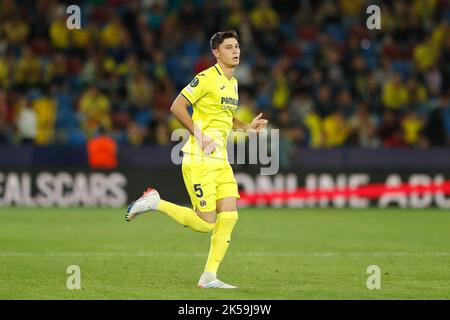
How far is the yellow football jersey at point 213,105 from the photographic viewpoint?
925cm

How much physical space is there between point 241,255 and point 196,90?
354 centimetres

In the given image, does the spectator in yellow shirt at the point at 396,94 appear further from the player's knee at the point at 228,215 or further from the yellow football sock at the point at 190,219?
the player's knee at the point at 228,215

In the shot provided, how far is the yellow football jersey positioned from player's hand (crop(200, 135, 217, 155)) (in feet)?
0.42

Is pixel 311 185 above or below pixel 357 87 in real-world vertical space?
below

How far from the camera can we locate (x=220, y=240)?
9125mm

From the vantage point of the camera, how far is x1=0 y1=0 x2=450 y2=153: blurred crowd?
70.4ft

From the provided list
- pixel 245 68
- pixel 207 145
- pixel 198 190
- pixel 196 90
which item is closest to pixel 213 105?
pixel 196 90

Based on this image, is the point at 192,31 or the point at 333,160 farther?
the point at 192,31

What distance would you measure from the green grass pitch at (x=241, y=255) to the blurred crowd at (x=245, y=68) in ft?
9.15

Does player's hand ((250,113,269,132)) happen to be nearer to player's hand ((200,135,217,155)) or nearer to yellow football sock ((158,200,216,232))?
player's hand ((200,135,217,155))

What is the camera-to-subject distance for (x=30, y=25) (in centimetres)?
2406

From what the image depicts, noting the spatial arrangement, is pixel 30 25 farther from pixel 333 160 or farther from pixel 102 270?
pixel 102 270

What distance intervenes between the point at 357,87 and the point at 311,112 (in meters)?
1.32
